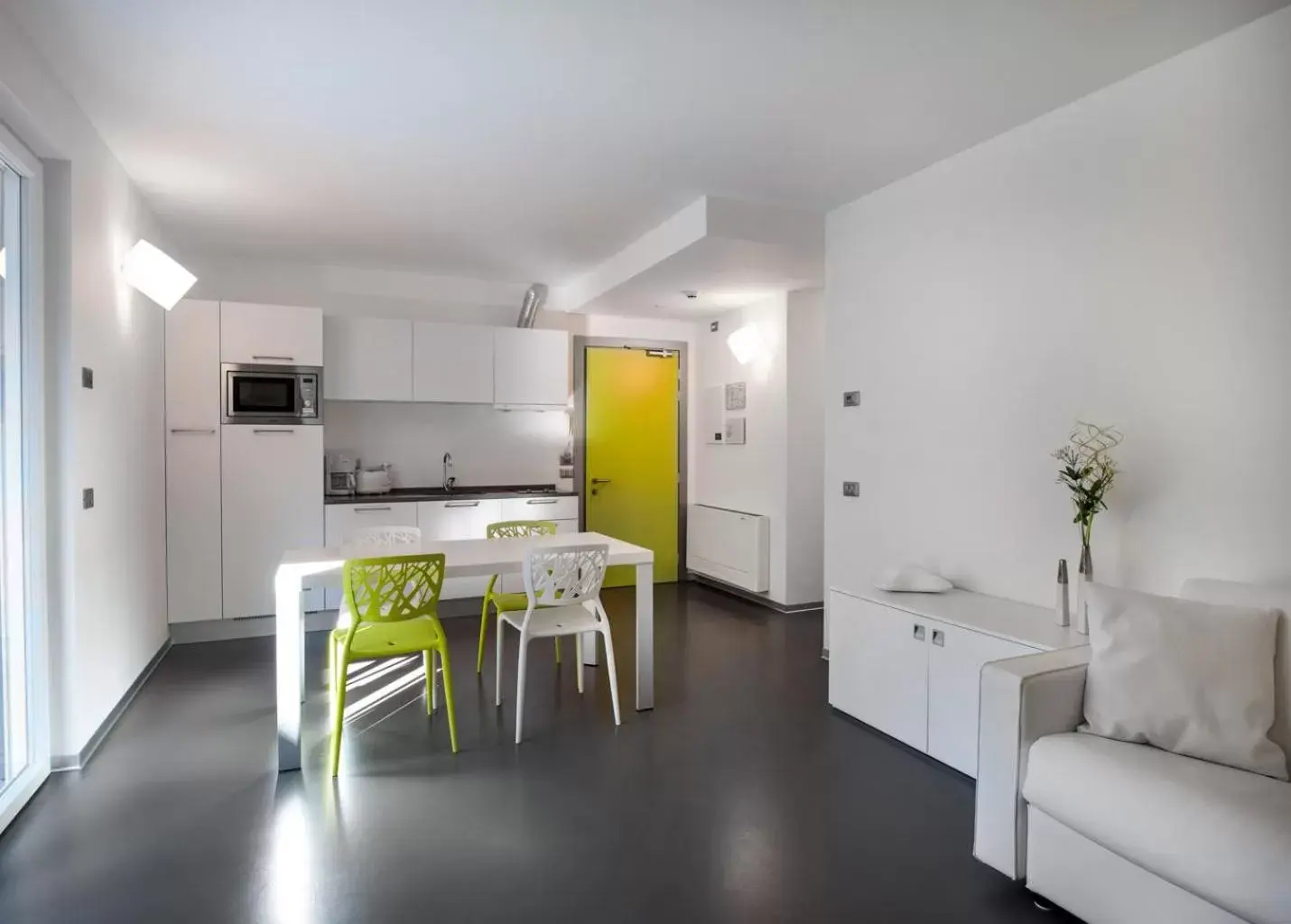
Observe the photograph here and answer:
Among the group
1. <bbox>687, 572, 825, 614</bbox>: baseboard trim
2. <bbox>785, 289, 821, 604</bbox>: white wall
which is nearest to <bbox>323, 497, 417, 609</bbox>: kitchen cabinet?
<bbox>687, 572, 825, 614</bbox>: baseboard trim

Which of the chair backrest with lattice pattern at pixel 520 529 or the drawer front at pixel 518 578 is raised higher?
the chair backrest with lattice pattern at pixel 520 529

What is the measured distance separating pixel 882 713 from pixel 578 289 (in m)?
4.01

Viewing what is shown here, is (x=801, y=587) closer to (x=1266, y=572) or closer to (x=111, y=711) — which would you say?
(x=1266, y=572)

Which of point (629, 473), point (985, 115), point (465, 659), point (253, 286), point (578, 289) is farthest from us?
point (629, 473)

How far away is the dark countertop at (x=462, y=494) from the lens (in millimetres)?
5113

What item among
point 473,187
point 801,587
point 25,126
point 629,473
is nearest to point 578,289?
point 629,473

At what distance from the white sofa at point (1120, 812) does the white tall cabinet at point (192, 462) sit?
177 inches

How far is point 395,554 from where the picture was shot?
324 centimetres

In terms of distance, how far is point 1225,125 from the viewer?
2.41 metres

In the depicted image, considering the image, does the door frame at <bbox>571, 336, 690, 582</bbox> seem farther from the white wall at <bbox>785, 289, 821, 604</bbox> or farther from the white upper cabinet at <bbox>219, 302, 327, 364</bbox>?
the white upper cabinet at <bbox>219, 302, 327, 364</bbox>

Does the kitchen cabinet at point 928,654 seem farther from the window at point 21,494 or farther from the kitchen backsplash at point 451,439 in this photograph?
the kitchen backsplash at point 451,439

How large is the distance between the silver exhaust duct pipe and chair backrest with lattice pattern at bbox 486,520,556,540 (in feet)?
7.12

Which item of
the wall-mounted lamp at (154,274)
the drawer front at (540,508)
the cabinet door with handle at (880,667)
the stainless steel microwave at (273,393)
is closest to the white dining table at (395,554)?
the cabinet door with handle at (880,667)

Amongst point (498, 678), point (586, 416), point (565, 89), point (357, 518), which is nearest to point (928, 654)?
point (498, 678)
